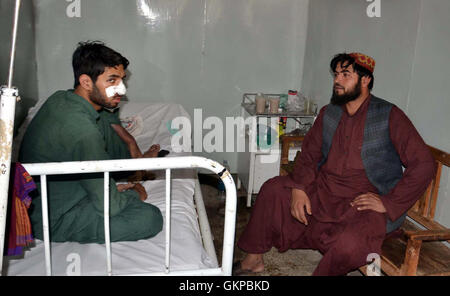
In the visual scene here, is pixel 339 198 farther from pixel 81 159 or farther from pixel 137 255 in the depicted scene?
pixel 81 159

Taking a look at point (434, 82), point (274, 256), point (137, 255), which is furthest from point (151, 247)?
point (434, 82)

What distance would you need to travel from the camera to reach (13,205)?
1.31 metres

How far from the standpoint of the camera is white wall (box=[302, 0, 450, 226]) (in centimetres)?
216

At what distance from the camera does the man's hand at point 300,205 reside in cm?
229

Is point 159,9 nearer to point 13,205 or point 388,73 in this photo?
point 388,73

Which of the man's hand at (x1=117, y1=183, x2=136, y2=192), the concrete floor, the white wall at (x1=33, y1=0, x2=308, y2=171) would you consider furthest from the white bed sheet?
the white wall at (x1=33, y1=0, x2=308, y2=171)

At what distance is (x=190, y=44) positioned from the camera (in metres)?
3.72

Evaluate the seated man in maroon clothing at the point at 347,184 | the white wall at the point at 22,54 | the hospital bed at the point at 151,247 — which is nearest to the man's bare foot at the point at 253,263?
the seated man in maroon clothing at the point at 347,184

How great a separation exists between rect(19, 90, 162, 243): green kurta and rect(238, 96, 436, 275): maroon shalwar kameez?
814 mm

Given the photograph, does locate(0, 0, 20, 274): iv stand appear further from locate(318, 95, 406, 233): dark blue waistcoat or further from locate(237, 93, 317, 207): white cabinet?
locate(237, 93, 317, 207): white cabinet

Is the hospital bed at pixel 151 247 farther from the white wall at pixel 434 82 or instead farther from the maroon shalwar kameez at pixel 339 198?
the white wall at pixel 434 82

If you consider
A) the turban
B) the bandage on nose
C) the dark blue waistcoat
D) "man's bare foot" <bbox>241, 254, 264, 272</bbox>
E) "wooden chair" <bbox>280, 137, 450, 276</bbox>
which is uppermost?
the turban

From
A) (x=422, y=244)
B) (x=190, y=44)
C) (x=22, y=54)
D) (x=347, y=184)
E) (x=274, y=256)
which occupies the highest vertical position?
(x=190, y=44)

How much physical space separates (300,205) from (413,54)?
1040mm
